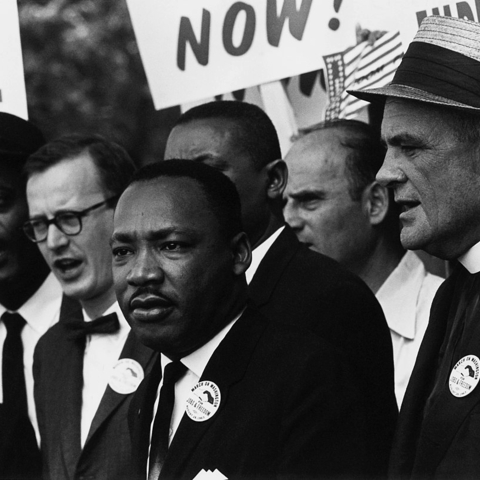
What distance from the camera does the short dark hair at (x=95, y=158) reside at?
16.1ft

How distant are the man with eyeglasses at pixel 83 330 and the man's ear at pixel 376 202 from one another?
1.17 m

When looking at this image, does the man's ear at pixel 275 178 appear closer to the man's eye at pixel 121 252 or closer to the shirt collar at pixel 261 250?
the shirt collar at pixel 261 250

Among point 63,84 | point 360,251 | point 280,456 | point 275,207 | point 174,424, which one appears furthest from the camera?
point 63,84

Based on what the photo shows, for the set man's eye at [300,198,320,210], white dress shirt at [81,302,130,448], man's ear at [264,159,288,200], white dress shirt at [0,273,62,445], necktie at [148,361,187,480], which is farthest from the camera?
man's eye at [300,198,320,210]

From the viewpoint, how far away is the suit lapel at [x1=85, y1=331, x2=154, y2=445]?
14.1ft

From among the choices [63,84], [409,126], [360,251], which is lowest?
[360,251]

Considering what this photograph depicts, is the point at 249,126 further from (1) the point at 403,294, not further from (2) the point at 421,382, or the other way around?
(2) the point at 421,382

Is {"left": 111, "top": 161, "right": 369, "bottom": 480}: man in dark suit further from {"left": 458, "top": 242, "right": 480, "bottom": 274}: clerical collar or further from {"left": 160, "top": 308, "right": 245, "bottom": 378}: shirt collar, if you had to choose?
{"left": 458, "top": 242, "right": 480, "bottom": 274}: clerical collar

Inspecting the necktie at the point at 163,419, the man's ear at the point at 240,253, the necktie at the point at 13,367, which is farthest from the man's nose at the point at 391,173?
the necktie at the point at 13,367

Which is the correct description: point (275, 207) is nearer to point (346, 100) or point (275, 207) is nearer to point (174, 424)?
point (346, 100)

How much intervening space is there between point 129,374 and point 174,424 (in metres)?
0.88

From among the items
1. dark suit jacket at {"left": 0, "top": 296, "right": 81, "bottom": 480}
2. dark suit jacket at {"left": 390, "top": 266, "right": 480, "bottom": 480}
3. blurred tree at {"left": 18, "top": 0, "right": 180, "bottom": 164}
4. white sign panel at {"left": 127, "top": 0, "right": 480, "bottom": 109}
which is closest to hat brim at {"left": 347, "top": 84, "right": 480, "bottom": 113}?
dark suit jacket at {"left": 390, "top": 266, "right": 480, "bottom": 480}

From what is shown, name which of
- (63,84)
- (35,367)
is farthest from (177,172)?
(63,84)

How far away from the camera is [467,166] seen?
342 centimetres
